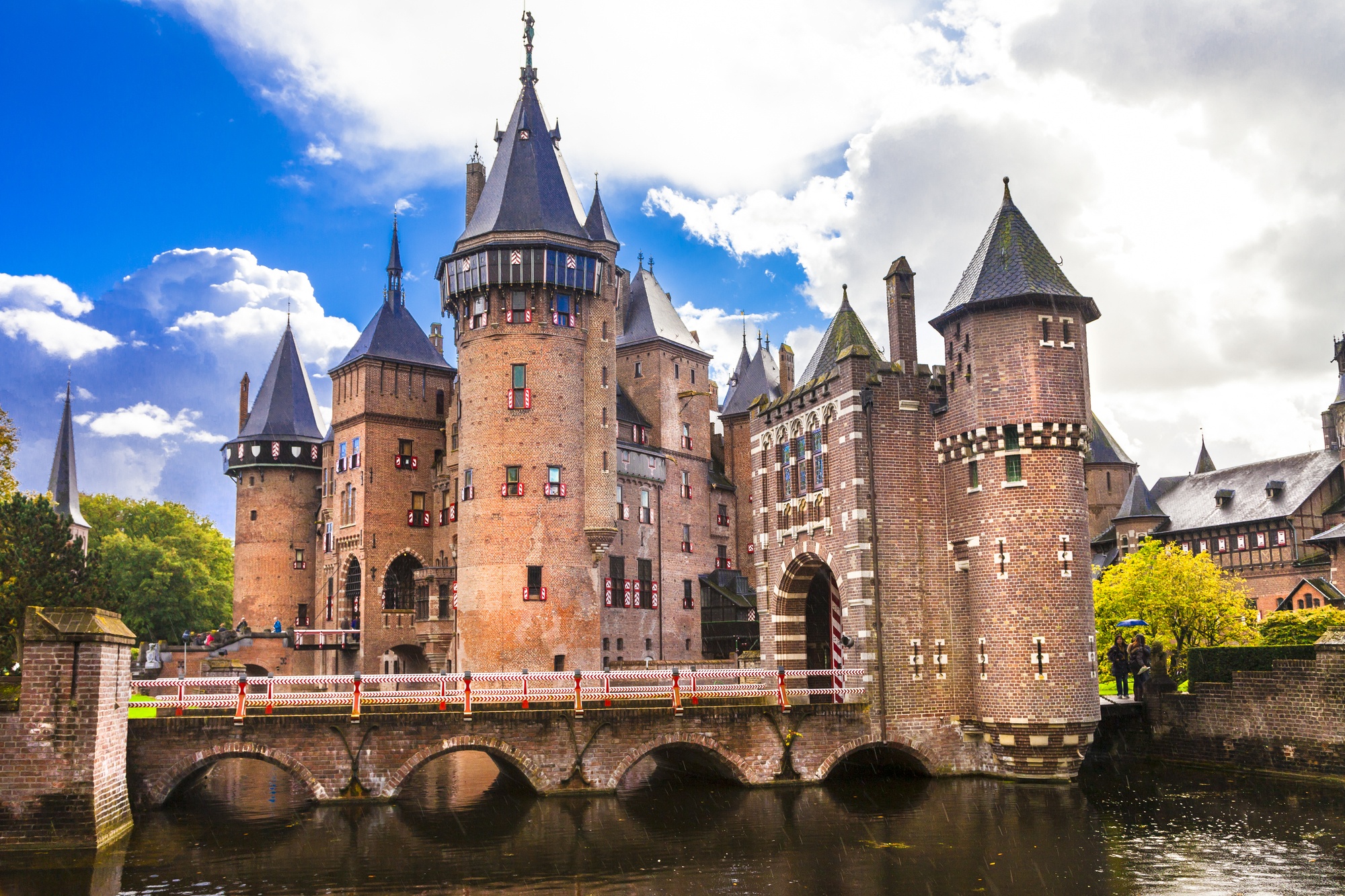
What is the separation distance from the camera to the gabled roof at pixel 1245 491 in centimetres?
6619

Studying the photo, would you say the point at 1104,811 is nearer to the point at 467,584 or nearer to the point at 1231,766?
the point at 1231,766

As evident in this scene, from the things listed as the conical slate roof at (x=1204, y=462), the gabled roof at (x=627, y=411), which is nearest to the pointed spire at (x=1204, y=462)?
the conical slate roof at (x=1204, y=462)

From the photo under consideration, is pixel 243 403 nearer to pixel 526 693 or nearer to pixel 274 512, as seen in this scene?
pixel 274 512

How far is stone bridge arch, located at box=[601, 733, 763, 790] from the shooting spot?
28422 mm

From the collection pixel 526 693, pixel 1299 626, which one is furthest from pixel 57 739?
pixel 1299 626

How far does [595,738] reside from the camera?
92.8ft

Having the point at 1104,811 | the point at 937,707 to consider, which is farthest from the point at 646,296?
the point at 1104,811

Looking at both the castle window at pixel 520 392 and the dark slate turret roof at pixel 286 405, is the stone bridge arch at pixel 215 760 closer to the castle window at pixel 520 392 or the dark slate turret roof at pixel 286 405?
the castle window at pixel 520 392

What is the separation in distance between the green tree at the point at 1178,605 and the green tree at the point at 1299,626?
3.15 m

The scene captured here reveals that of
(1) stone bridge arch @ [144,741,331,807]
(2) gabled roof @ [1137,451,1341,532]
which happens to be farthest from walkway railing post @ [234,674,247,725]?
(2) gabled roof @ [1137,451,1341,532]

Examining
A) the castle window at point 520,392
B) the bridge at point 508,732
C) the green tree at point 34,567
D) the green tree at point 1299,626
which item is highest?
the castle window at point 520,392

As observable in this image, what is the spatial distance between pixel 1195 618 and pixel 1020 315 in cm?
2099

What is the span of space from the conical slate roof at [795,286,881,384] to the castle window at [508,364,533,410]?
13.6 meters

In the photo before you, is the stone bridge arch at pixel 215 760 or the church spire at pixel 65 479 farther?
the church spire at pixel 65 479
